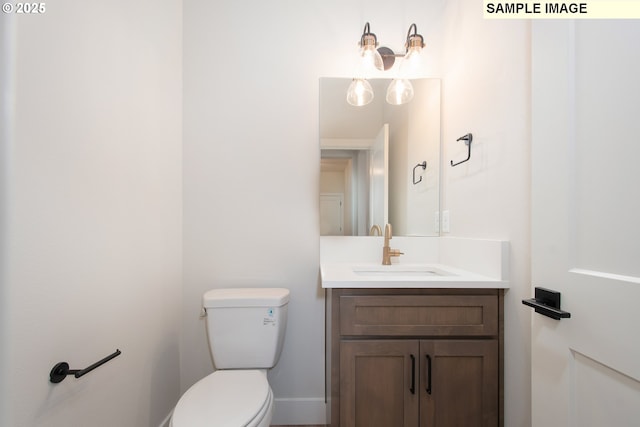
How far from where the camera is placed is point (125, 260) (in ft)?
3.48

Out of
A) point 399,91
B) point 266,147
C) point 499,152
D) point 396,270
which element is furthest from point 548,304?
point 266,147

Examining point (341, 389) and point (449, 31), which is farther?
point (449, 31)

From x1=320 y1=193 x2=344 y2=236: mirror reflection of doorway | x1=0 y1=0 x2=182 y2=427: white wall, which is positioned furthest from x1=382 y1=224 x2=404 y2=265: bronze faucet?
x1=0 y1=0 x2=182 y2=427: white wall

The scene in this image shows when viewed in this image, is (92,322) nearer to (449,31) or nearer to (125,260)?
(125,260)

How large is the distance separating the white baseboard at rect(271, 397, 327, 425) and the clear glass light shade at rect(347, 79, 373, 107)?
177 cm

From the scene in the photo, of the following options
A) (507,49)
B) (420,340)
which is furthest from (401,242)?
(507,49)

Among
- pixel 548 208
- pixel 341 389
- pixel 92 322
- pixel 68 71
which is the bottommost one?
pixel 341 389

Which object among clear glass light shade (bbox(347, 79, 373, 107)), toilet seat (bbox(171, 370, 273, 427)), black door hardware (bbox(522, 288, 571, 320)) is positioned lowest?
toilet seat (bbox(171, 370, 273, 427))

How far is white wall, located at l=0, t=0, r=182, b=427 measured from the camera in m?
0.68

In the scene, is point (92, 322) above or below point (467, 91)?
below

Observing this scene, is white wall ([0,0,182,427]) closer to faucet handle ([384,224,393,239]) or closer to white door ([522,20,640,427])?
faucet handle ([384,224,393,239])

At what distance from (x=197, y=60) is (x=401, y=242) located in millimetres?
1614

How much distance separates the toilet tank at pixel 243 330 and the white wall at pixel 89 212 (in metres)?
0.29

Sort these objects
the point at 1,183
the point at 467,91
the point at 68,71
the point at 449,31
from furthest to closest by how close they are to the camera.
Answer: the point at 449,31 < the point at 467,91 < the point at 68,71 < the point at 1,183
